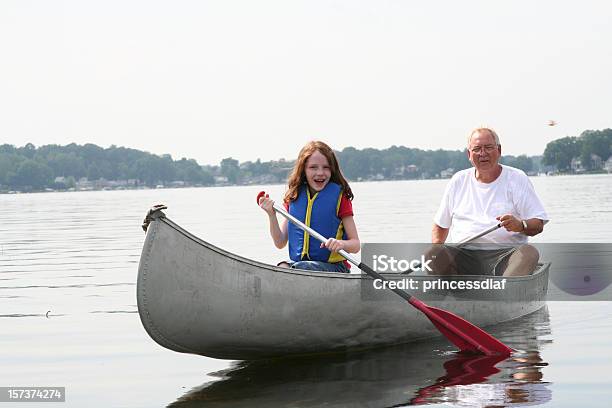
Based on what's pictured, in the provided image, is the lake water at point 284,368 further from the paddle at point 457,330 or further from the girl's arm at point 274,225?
the girl's arm at point 274,225

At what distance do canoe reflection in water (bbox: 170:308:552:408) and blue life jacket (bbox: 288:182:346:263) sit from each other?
0.80m

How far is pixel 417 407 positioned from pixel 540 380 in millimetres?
1084

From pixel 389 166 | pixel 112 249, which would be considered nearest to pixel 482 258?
pixel 112 249

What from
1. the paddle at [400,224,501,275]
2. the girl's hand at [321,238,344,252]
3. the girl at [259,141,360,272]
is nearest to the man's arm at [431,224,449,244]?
the paddle at [400,224,501,275]

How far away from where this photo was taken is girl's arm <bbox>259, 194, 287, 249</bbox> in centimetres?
723

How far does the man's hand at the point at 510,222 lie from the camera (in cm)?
802

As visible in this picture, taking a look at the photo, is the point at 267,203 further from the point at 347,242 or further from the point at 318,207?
the point at 347,242

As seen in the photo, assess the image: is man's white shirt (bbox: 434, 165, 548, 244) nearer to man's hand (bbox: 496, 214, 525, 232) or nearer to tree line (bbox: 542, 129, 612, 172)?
man's hand (bbox: 496, 214, 525, 232)

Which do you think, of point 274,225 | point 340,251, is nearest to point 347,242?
point 340,251

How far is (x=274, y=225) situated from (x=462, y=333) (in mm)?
1717

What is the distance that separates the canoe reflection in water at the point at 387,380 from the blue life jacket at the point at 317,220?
80 centimetres

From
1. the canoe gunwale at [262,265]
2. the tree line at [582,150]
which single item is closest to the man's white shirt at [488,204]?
the canoe gunwale at [262,265]

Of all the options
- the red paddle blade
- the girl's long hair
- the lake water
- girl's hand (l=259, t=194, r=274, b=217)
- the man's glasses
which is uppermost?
the man's glasses

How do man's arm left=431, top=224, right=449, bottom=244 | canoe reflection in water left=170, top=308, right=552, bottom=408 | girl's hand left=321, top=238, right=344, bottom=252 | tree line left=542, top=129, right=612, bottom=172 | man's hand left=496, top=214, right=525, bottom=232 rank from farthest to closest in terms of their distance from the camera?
tree line left=542, top=129, right=612, bottom=172, man's arm left=431, top=224, right=449, bottom=244, man's hand left=496, top=214, right=525, bottom=232, girl's hand left=321, top=238, right=344, bottom=252, canoe reflection in water left=170, top=308, right=552, bottom=408
